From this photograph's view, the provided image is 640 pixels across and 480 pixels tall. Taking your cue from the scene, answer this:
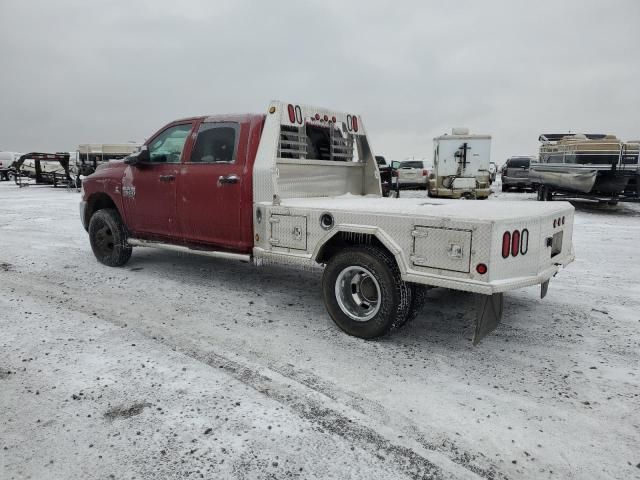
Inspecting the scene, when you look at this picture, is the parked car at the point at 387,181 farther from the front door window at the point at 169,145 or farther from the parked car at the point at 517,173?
the parked car at the point at 517,173

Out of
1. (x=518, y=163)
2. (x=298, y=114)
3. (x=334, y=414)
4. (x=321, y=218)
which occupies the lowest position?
(x=334, y=414)

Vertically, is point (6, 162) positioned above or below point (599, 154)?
above

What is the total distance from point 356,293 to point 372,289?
185 mm

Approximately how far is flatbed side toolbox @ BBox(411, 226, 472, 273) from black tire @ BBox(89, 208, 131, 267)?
457cm

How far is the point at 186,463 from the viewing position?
2.43 metres

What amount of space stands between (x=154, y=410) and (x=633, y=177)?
45.3 feet

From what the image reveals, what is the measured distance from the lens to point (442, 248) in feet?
11.3

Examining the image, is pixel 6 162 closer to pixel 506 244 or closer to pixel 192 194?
pixel 192 194

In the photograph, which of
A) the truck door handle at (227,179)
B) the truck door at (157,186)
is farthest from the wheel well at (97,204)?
the truck door handle at (227,179)

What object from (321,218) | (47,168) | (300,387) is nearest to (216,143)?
(321,218)

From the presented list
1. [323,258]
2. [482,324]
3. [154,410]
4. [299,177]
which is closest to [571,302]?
[482,324]

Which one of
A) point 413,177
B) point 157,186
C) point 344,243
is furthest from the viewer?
point 413,177

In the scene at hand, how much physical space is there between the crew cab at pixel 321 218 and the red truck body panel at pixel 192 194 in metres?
0.01

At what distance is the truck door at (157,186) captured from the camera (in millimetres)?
5695
